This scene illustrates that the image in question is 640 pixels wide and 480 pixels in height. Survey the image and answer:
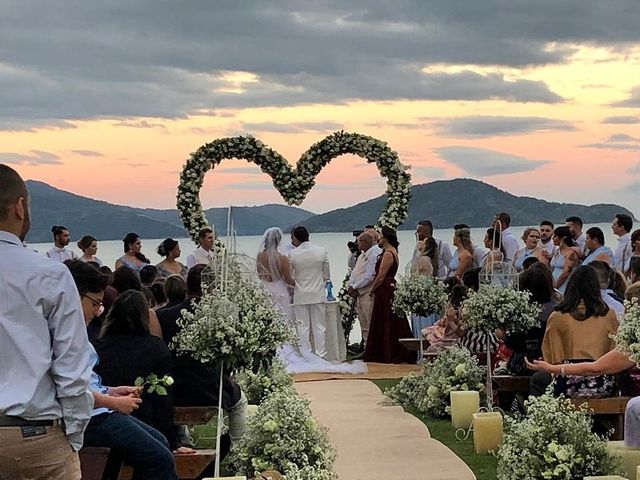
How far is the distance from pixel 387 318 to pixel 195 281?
25.7 ft

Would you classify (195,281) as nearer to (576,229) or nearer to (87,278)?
(87,278)

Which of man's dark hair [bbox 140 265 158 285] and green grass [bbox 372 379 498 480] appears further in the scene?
man's dark hair [bbox 140 265 158 285]

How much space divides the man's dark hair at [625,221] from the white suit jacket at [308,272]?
3.99 metres

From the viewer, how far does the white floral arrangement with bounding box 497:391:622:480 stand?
6625 mm

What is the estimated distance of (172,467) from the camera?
5840mm

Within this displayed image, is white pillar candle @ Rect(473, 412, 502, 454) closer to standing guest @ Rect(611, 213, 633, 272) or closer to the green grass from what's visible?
the green grass

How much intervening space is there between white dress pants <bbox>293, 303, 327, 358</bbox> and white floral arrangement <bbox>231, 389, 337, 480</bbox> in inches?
345

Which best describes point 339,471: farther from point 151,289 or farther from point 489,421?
point 151,289

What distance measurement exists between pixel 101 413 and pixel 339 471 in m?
2.99

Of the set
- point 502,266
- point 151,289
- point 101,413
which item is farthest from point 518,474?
point 151,289

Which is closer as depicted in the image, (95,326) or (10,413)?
(10,413)

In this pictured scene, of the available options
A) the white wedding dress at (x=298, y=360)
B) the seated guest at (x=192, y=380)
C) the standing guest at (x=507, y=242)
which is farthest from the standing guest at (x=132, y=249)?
the seated guest at (x=192, y=380)

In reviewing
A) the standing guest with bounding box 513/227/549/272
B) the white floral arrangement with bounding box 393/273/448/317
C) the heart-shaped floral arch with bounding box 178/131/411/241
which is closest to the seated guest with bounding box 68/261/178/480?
the white floral arrangement with bounding box 393/273/448/317

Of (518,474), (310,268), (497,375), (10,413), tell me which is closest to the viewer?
(10,413)
